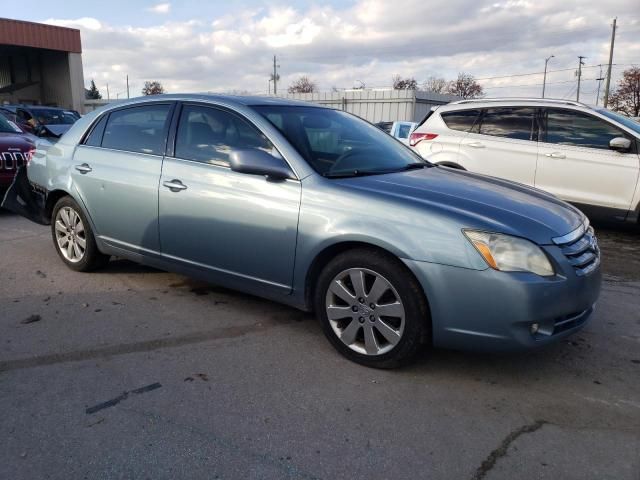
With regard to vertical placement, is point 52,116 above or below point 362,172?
above

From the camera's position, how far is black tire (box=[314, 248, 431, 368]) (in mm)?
3021

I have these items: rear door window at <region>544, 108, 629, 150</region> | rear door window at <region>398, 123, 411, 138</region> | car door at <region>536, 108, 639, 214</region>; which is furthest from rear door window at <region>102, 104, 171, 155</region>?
rear door window at <region>398, 123, 411, 138</region>

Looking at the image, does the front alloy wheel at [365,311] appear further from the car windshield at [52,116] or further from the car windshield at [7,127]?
the car windshield at [52,116]

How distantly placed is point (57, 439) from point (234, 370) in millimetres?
1015

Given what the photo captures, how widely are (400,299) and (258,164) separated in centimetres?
125

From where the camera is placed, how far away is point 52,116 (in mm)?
14547

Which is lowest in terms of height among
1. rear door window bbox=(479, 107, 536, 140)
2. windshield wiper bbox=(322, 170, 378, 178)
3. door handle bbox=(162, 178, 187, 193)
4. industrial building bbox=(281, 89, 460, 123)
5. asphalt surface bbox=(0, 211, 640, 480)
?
asphalt surface bbox=(0, 211, 640, 480)

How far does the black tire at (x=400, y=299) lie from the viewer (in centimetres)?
302

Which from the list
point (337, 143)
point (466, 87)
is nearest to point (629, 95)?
point (466, 87)

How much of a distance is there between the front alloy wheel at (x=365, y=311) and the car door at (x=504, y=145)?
4.90m

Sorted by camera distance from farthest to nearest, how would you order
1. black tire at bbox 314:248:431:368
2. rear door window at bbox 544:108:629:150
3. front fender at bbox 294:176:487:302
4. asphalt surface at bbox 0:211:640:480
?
1. rear door window at bbox 544:108:629:150
2. black tire at bbox 314:248:431:368
3. front fender at bbox 294:176:487:302
4. asphalt surface at bbox 0:211:640:480

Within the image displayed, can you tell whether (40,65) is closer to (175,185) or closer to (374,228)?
(175,185)

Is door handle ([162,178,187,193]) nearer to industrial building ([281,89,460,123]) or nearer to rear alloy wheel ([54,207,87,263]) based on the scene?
rear alloy wheel ([54,207,87,263])

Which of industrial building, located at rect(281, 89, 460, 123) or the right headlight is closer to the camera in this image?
the right headlight
